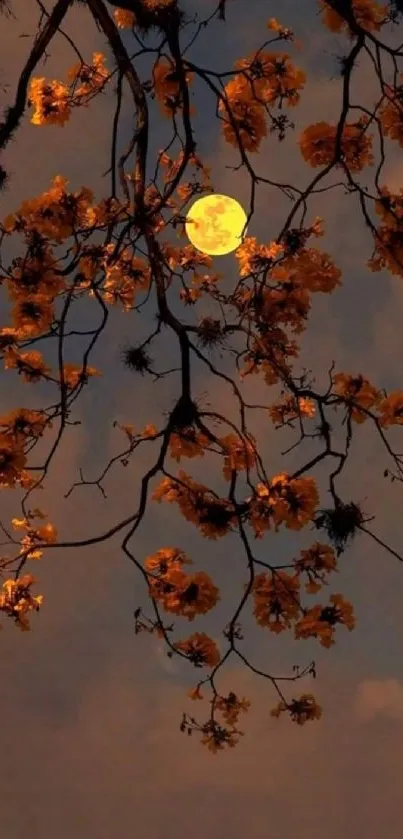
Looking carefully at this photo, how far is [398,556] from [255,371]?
141cm

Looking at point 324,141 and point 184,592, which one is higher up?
point 324,141

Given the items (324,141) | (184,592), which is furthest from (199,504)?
(324,141)

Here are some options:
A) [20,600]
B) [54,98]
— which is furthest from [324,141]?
[20,600]

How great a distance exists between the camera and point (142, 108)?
414 cm

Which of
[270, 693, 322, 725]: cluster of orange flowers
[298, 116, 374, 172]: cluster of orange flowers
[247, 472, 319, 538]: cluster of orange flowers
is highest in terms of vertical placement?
[298, 116, 374, 172]: cluster of orange flowers

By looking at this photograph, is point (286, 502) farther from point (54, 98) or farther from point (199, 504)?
point (54, 98)

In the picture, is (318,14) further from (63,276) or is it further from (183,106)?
(63,276)

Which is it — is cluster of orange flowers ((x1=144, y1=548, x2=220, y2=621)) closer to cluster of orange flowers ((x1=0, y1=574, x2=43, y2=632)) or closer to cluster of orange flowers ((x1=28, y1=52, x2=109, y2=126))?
cluster of orange flowers ((x1=0, y1=574, x2=43, y2=632))

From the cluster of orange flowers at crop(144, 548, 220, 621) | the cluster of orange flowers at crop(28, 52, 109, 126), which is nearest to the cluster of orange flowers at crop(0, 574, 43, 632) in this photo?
the cluster of orange flowers at crop(144, 548, 220, 621)

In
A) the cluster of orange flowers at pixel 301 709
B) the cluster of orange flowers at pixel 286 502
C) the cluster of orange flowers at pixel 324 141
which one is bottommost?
the cluster of orange flowers at pixel 301 709

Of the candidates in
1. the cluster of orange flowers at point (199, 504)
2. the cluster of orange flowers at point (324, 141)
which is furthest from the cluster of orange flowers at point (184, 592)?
the cluster of orange flowers at point (324, 141)

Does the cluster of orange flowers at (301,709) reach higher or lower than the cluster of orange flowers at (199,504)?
lower

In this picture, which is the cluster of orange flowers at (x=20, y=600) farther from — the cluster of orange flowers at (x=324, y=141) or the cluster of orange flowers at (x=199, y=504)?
the cluster of orange flowers at (x=324, y=141)

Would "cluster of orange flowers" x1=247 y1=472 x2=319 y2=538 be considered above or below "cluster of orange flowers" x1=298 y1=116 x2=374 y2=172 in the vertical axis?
below
